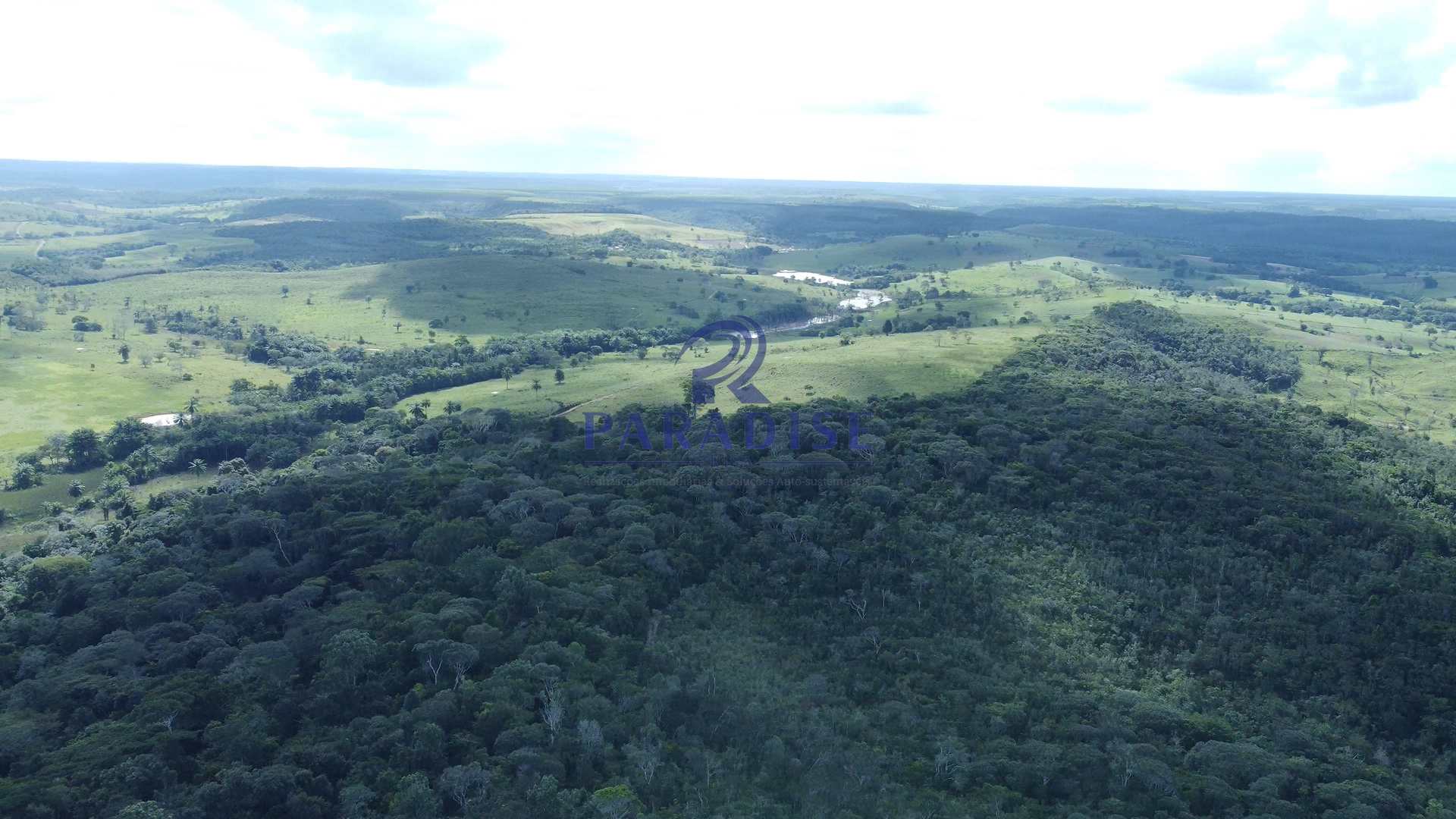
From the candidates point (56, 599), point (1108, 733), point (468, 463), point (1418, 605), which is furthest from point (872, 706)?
point (56, 599)

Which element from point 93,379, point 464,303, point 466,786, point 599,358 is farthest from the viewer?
point 464,303

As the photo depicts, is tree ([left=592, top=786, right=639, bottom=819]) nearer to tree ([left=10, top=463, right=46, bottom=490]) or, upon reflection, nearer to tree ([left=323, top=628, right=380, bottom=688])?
tree ([left=323, top=628, right=380, bottom=688])

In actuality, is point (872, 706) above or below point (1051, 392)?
below

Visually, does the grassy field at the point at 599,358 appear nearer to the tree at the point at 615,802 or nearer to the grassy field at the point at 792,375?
the grassy field at the point at 792,375

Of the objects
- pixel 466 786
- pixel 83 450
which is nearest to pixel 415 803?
pixel 466 786

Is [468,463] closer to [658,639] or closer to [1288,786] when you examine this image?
[658,639]

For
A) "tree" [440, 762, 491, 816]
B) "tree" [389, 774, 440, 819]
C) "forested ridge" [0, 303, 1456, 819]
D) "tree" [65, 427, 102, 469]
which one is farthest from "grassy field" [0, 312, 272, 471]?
"tree" [440, 762, 491, 816]

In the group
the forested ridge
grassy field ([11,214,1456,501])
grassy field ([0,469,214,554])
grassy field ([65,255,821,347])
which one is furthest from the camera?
grassy field ([65,255,821,347])

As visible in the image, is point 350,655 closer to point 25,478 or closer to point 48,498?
point 48,498
